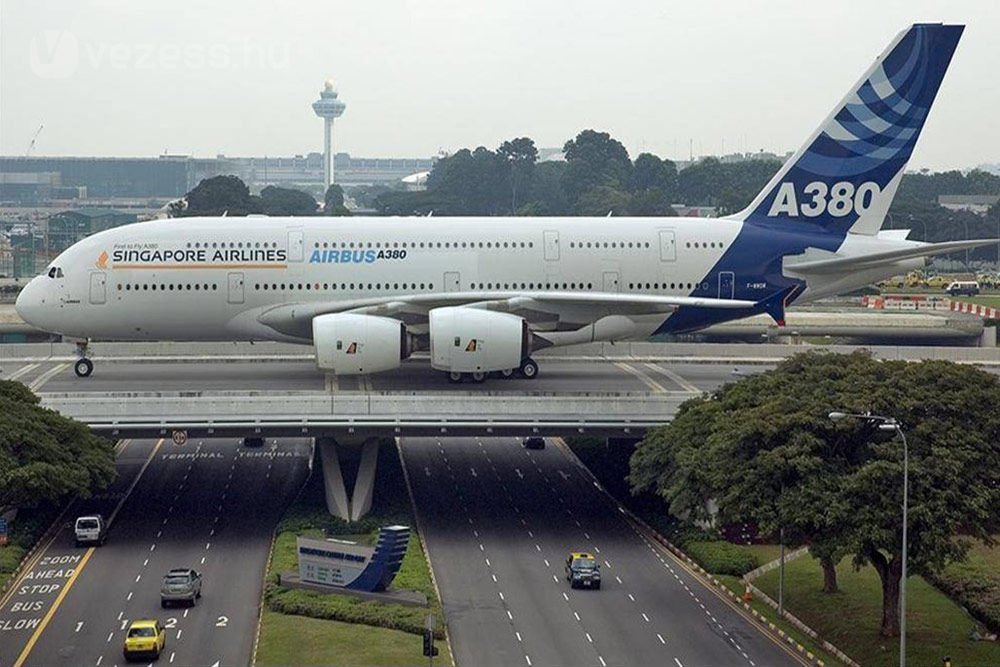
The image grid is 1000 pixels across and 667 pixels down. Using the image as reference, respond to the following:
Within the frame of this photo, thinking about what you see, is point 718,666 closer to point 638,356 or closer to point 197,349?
point 638,356

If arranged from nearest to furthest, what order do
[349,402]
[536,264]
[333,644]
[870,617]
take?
[333,644] → [870,617] → [349,402] → [536,264]

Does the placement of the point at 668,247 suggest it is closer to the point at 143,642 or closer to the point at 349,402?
the point at 349,402

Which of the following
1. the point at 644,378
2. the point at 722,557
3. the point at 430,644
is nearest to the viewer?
the point at 430,644

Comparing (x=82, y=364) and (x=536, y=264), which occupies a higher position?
(x=536, y=264)

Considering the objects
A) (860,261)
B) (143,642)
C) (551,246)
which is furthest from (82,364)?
(860,261)

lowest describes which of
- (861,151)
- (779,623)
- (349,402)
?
(779,623)

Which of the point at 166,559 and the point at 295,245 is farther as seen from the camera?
the point at 295,245

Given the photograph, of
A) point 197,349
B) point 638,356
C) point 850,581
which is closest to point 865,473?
point 850,581
